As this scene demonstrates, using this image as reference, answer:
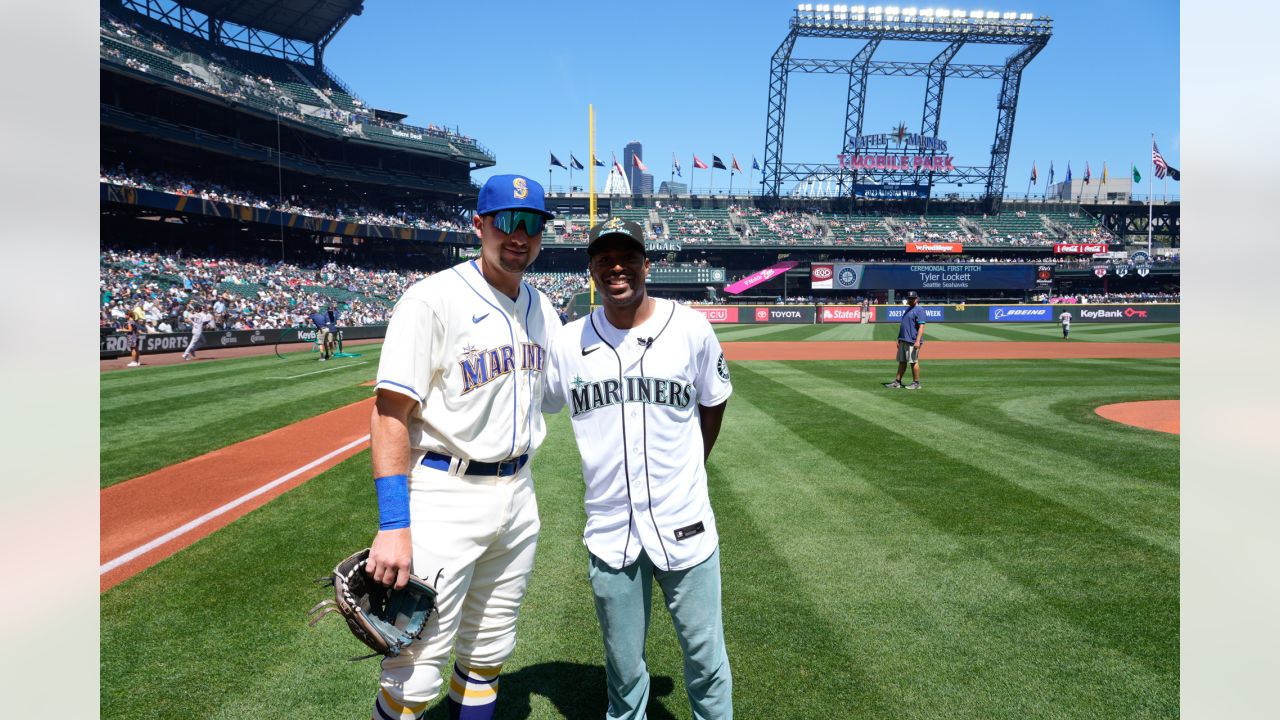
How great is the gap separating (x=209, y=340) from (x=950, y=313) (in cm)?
4011

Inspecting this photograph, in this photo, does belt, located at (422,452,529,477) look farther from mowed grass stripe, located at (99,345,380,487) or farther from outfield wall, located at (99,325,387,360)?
outfield wall, located at (99,325,387,360)

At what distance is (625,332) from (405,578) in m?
1.18

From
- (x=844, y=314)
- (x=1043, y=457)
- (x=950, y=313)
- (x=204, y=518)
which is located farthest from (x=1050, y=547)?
(x=950, y=313)

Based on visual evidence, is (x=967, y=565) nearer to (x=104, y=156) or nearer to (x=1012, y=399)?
(x=1012, y=399)

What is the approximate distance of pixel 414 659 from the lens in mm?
2482

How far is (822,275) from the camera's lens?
179ft

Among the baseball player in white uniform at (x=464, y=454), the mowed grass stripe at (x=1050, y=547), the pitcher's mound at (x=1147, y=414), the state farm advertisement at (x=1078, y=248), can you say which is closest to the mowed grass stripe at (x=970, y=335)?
the pitcher's mound at (x=1147, y=414)

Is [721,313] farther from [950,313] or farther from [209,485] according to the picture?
[209,485]

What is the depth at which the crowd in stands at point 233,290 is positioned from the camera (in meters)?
26.5

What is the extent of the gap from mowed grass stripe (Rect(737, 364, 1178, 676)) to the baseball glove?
3648mm

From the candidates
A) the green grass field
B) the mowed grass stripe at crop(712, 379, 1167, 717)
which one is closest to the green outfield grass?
the green grass field

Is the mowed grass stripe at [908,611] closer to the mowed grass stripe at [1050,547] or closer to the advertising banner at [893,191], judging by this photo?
the mowed grass stripe at [1050,547]

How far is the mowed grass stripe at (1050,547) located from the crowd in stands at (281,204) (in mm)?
35152

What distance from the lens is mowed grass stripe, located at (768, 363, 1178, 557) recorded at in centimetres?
600
